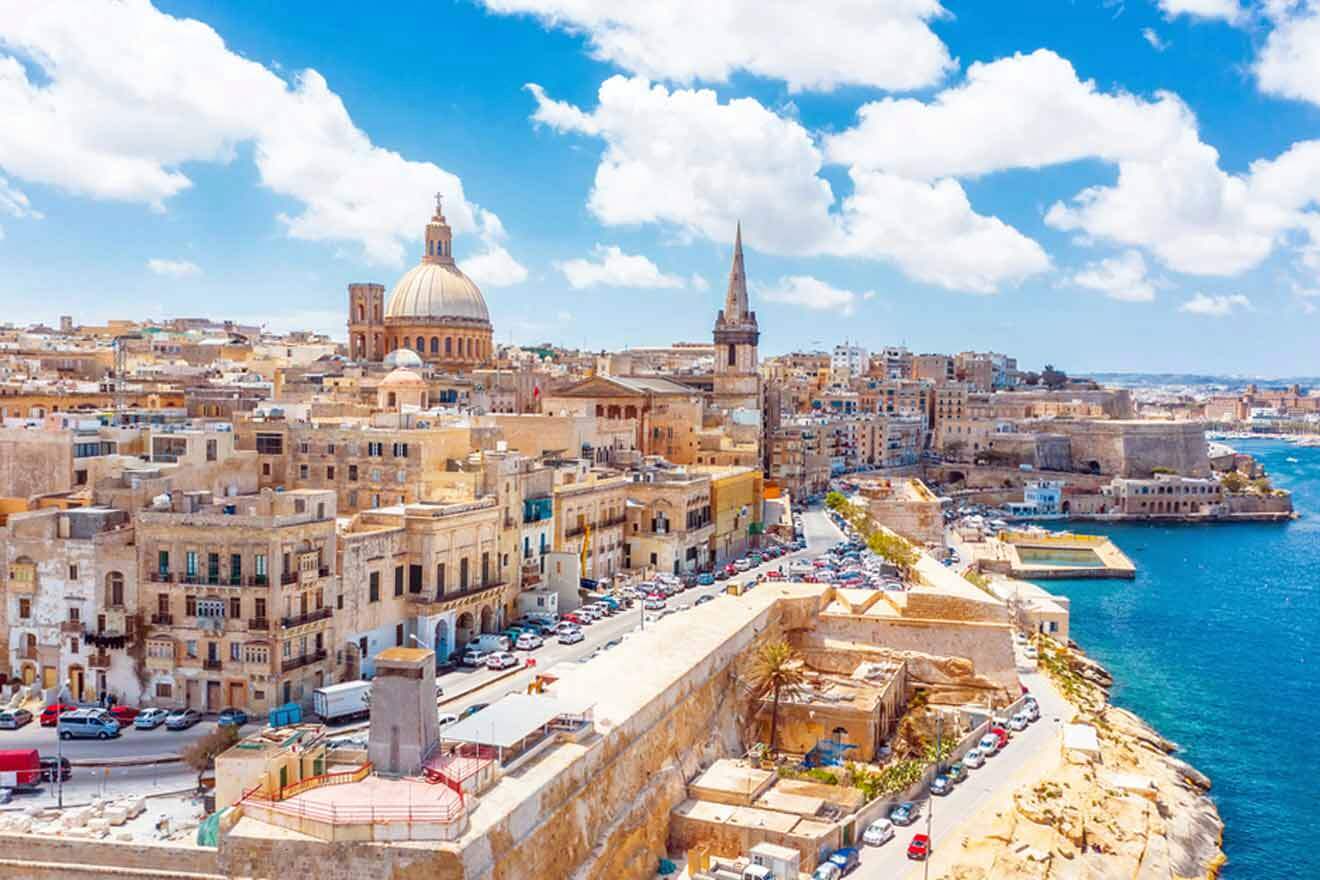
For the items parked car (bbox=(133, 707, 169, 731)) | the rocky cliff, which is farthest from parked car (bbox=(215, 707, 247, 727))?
the rocky cliff

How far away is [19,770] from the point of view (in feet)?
72.9

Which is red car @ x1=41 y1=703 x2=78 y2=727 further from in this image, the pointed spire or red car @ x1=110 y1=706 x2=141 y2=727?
the pointed spire

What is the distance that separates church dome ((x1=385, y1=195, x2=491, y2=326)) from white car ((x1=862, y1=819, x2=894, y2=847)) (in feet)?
159

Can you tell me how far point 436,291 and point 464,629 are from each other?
3793cm

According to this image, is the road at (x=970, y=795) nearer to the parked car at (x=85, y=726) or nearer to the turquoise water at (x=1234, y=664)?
the turquoise water at (x=1234, y=664)

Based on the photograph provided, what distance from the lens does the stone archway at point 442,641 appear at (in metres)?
32.8

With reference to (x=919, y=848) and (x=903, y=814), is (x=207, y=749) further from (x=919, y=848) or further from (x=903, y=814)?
(x=903, y=814)

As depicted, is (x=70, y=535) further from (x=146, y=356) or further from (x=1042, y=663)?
(x=146, y=356)

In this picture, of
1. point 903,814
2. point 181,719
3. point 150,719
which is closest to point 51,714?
point 150,719

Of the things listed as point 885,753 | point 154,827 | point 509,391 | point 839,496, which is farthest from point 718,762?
point 839,496

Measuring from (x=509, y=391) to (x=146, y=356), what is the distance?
69.1 feet

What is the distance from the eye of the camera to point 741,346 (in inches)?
3120

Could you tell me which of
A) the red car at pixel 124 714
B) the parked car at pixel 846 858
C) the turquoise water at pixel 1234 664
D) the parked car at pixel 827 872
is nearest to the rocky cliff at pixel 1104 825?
the turquoise water at pixel 1234 664

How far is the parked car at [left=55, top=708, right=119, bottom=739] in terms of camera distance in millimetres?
25656
